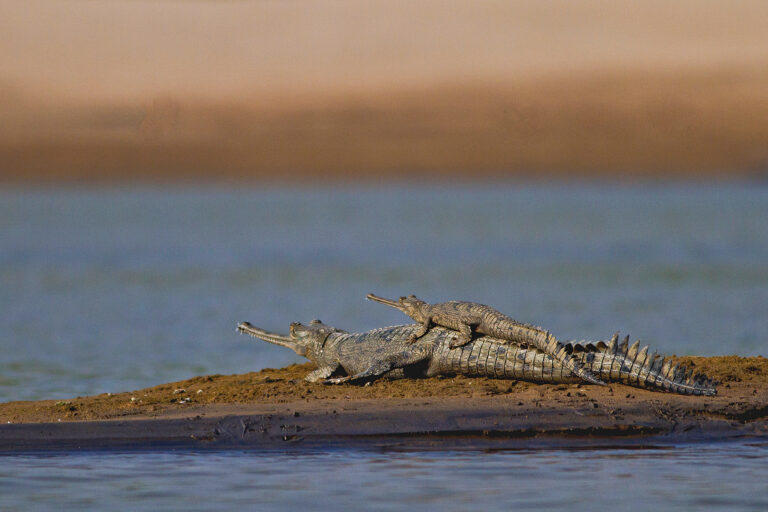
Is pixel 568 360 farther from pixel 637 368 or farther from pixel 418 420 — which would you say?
pixel 418 420

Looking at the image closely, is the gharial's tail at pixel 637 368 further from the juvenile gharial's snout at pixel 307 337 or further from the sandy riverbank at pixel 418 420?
the juvenile gharial's snout at pixel 307 337

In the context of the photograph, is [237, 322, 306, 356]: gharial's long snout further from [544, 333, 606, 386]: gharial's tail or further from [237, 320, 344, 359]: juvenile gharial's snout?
[544, 333, 606, 386]: gharial's tail

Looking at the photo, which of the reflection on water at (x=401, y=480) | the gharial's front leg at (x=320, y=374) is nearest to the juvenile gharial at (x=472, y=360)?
the gharial's front leg at (x=320, y=374)

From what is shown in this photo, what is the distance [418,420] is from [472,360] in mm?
1378

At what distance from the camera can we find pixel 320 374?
12227mm

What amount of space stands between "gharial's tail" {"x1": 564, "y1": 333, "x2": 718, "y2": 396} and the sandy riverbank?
4.2 inches

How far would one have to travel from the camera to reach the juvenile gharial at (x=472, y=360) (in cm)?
1094

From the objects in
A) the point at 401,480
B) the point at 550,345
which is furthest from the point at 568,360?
the point at 401,480

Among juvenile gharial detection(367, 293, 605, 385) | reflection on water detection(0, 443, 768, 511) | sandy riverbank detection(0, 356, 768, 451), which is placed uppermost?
juvenile gharial detection(367, 293, 605, 385)

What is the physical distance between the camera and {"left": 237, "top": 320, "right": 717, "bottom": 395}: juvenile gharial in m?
10.9

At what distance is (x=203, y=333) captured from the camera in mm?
22797

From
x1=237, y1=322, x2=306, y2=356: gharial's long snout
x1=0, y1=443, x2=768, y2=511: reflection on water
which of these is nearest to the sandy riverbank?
x1=0, y1=443, x2=768, y2=511: reflection on water

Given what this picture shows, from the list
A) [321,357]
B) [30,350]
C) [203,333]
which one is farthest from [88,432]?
[203,333]

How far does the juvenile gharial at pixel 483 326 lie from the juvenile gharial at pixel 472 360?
0.25 ft
